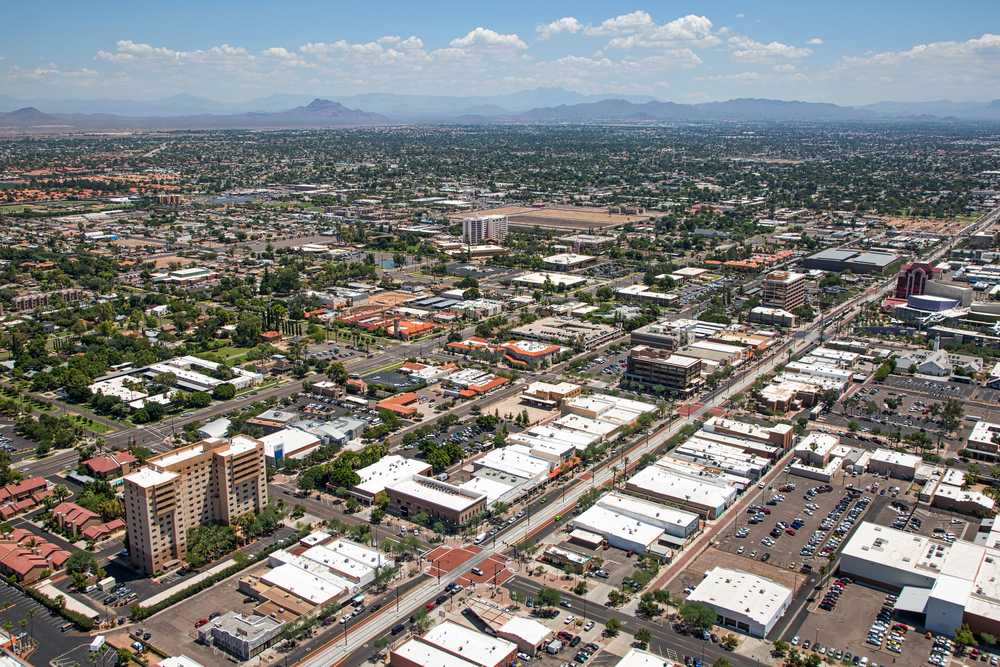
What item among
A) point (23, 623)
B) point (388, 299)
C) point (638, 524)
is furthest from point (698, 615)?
point (388, 299)

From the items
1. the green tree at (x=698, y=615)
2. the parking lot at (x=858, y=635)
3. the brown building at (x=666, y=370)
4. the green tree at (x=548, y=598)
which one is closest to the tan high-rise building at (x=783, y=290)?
the brown building at (x=666, y=370)

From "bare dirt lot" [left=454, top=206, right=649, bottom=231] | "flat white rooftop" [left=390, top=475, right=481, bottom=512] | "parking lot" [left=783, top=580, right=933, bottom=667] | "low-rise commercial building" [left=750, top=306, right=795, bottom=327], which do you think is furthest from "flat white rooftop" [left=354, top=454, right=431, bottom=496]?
"bare dirt lot" [left=454, top=206, right=649, bottom=231]

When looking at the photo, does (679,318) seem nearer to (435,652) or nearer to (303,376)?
(303,376)

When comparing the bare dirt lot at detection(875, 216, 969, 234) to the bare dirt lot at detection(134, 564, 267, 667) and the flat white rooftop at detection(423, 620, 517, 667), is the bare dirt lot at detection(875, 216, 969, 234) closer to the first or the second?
the flat white rooftop at detection(423, 620, 517, 667)

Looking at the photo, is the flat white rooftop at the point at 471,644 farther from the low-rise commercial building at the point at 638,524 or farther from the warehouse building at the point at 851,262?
the warehouse building at the point at 851,262

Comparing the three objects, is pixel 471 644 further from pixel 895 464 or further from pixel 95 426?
pixel 95 426

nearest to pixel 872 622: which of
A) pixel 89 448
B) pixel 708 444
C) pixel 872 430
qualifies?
pixel 708 444
